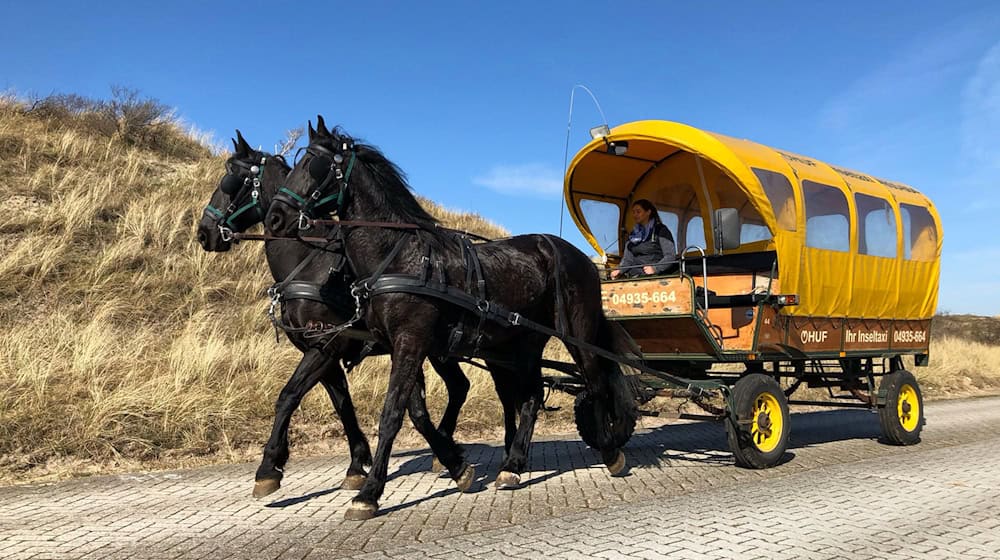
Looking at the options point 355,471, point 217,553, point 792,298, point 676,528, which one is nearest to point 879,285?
point 792,298

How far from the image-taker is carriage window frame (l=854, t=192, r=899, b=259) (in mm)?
7926

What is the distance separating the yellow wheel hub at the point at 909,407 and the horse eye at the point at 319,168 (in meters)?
6.84

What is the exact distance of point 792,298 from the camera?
6.70 meters

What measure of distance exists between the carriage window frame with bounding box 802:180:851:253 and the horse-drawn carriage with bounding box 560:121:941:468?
0.02 meters

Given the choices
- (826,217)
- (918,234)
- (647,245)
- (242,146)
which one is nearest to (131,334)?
(242,146)

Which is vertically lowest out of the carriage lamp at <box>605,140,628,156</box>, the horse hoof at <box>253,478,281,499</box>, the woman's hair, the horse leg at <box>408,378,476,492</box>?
the horse hoof at <box>253,478,281,499</box>

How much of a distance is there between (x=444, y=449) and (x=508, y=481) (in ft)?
2.00

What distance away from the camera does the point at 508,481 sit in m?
5.62

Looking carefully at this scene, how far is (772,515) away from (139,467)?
5.37m

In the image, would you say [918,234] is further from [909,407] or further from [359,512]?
[359,512]

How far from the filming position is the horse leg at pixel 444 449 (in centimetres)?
540

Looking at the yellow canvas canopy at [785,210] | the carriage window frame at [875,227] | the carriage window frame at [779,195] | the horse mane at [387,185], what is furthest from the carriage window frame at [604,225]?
the horse mane at [387,185]

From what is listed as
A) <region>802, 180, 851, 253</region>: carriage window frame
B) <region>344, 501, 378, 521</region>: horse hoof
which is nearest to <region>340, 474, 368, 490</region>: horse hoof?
<region>344, 501, 378, 521</region>: horse hoof

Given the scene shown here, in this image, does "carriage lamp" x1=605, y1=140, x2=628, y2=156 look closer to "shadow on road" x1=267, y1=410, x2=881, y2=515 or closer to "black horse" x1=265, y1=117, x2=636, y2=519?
"black horse" x1=265, y1=117, x2=636, y2=519
